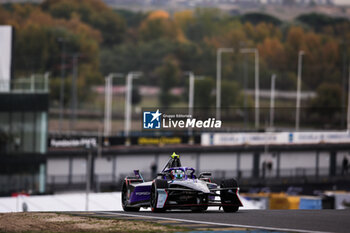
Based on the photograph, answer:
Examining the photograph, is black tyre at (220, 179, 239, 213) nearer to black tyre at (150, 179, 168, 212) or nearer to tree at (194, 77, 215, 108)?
black tyre at (150, 179, 168, 212)

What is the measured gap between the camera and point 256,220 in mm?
25406

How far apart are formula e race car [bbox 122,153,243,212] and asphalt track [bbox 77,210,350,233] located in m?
0.35

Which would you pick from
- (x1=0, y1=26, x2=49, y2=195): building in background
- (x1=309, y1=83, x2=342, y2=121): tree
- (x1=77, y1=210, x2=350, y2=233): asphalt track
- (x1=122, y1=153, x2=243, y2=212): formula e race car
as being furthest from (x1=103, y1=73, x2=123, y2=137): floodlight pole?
(x1=77, y1=210, x2=350, y2=233): asphalt track

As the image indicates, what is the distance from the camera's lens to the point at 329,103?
163500mm

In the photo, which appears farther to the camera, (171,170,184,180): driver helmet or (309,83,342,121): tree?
(309,83,342,121): tree

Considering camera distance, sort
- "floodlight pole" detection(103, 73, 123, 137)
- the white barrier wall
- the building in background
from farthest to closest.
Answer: "floodlight pole" detection(103, 73, 123, 137) < the white barrier wall < the building in background

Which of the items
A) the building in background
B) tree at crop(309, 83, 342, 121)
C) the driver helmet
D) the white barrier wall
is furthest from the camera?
tree at crop(309, 83, 342, 121)

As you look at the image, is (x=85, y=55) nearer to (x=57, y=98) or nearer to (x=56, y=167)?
(x=57, y=98)

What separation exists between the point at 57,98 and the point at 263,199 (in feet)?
291

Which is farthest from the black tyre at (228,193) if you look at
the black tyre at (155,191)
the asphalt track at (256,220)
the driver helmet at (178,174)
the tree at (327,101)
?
the tree at (327,101)

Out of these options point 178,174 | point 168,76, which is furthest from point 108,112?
point 178,174

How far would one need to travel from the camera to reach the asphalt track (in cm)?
2344

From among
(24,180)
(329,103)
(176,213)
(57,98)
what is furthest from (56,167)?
(329,103)

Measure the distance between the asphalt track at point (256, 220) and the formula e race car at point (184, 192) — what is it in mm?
354
